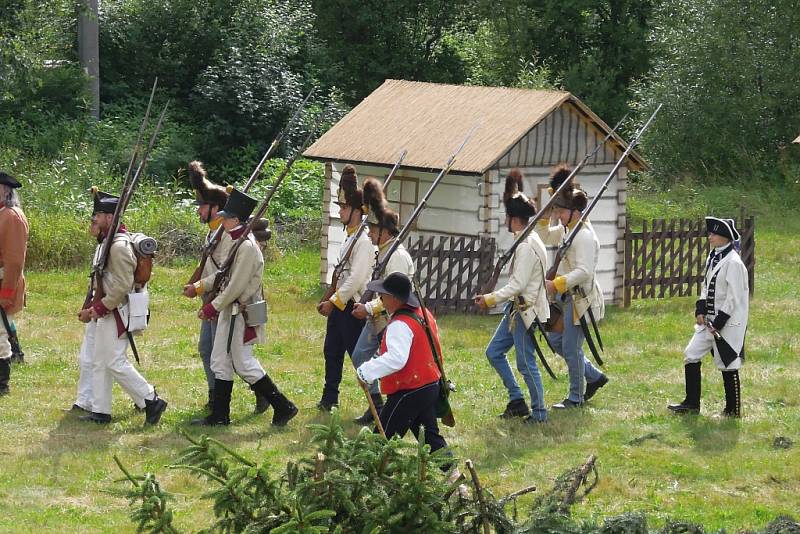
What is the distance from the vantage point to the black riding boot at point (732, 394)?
11.0 m

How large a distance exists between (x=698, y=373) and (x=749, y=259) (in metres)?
7.46

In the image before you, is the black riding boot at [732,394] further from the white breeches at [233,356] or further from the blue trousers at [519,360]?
the white breeches at [233,356]

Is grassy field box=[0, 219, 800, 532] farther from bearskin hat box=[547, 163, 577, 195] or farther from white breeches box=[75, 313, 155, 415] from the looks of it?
bearskin hat box=[547, 163, 577, 195]

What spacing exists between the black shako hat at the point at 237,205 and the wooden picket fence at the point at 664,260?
7730 millimetres

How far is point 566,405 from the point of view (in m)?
11.4

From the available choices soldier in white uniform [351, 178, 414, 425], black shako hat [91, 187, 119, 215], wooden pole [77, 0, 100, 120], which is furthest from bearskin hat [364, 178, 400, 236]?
wooden pole [77, 0, 100, 120]

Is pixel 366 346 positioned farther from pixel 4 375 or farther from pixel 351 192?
pixel 4 375

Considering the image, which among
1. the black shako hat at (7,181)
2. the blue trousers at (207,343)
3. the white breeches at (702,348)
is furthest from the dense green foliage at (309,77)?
the white breeches at (702,348)

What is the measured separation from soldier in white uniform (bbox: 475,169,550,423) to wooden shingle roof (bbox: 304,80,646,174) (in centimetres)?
486

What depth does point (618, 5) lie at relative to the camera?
118 feet

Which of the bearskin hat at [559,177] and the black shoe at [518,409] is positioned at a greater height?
the bearskin hat at [559,177]

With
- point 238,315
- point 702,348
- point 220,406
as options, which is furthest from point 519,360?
point 220,406

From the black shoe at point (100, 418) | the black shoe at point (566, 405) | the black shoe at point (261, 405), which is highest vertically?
the black shoe at point (566, 405)

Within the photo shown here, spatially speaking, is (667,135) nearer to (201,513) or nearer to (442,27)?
(442,27)
